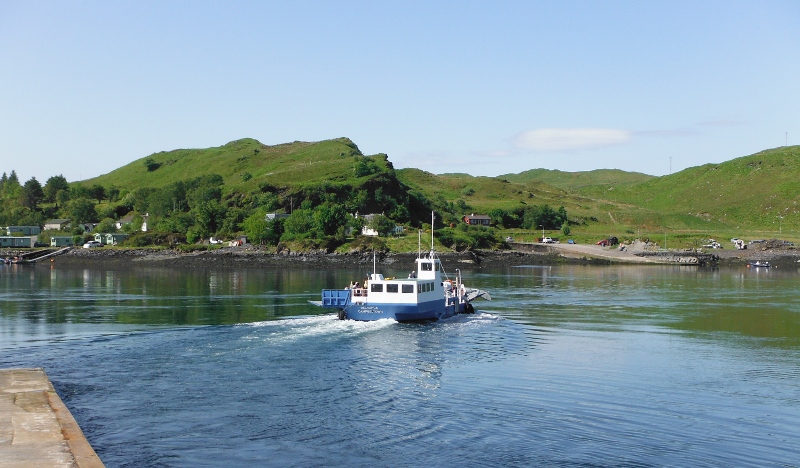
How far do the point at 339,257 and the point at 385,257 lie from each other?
8.68m

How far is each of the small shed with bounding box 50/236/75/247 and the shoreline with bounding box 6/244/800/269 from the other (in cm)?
1249

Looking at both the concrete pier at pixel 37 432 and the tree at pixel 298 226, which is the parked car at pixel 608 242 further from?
the concrete pier at pixel 37 432

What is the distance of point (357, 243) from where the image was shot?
5999 inches

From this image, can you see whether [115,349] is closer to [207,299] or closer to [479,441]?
[479,441]

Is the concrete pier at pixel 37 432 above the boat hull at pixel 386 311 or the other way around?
the other way around

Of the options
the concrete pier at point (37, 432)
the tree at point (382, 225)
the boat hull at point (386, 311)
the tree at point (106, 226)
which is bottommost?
the concrete pier at point (37, 432)

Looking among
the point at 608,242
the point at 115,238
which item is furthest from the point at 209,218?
the point at 608,242

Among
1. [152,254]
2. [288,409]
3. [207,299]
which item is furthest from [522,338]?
[152,254]

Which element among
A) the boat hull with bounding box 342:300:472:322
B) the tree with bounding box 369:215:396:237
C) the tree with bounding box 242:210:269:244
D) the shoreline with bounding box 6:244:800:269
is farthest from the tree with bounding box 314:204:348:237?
the boat hull with bounding box 342:300:472:322

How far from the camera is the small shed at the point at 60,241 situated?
17800 centimetres

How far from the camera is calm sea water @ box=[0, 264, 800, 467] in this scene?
25.7 meters

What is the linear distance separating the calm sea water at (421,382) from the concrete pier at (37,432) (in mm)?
1965

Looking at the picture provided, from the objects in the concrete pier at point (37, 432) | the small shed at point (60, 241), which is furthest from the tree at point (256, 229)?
the concrete pier at point (37, 432)

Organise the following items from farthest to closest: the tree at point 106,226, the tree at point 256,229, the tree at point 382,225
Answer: the tree at point 106,226
the tree at point 382,225
the tree at point 256,229
